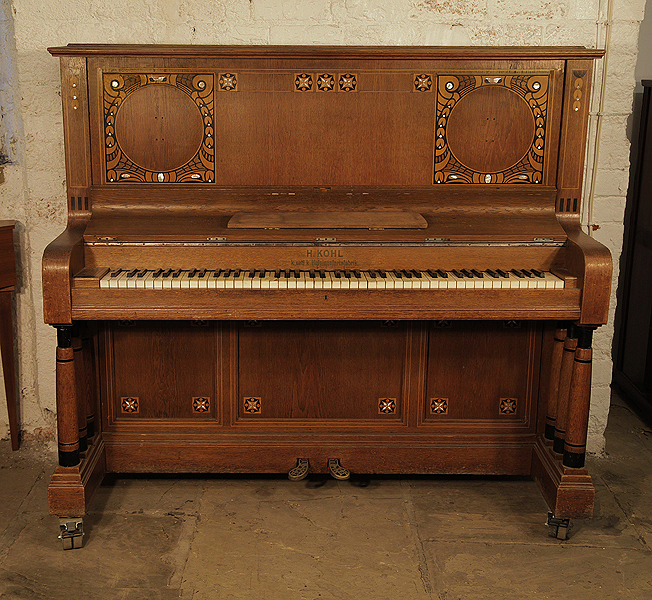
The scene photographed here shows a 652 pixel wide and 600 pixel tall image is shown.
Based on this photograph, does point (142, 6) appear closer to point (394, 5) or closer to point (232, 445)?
point (394, 5)

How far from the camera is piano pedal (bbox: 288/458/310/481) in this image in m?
3.09

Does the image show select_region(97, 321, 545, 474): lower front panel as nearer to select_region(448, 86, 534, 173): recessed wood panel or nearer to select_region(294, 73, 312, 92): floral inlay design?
select_region(448, 86, 534, 173): recessed wood panel

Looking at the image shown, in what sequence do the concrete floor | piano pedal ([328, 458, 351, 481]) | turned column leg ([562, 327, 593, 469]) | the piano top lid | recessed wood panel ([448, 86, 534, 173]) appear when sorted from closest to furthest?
the concrete floor → turned column leg ([562, 327, 593, 469]) → the piano top lid → recessed wood panel ([448, 86, 534, 173]) → piano pedal ([328, 458, 351, 481])

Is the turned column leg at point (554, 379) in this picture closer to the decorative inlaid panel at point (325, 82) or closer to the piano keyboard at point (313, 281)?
the piano keyboard at point (313, 281)

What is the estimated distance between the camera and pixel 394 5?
10.5 ft

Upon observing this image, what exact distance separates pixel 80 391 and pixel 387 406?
1.31 metres

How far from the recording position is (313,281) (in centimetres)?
267

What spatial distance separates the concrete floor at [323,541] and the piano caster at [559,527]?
0.02 meters

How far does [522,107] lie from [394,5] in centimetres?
74

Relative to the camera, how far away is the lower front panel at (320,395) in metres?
3.16

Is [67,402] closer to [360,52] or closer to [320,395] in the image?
[320,395]

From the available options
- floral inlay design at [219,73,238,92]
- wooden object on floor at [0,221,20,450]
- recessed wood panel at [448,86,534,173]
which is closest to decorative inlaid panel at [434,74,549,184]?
recessed wood panel at [448,86,534,173]

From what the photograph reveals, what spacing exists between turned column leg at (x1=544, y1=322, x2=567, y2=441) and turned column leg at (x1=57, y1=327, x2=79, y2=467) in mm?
1978

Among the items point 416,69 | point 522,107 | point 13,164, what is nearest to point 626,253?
point 522,107
